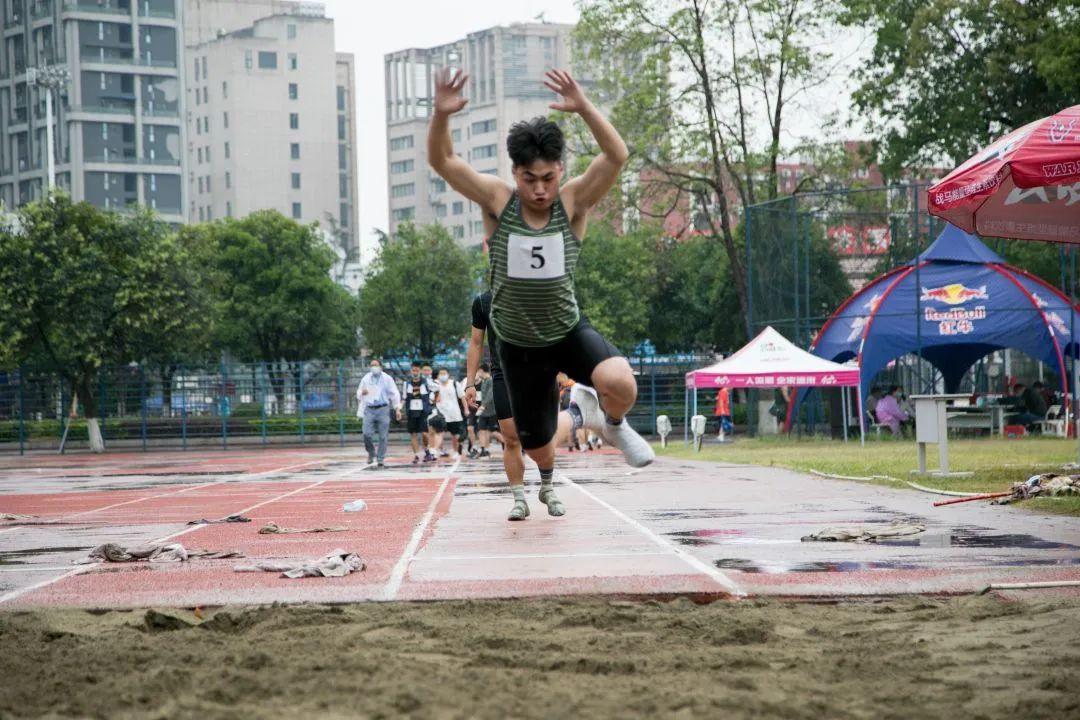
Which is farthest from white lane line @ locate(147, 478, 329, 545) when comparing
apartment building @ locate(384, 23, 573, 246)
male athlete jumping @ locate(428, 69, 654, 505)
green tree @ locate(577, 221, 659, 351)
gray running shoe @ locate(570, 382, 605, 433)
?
apartment building @ locate(384, 23, 573, 246)

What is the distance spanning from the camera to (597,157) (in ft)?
21.6

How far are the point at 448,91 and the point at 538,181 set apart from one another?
616 millimetres

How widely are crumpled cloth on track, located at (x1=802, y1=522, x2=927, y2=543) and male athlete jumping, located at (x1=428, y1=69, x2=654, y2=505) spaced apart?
128cm

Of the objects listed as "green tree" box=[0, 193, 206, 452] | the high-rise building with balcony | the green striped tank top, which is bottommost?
the green striped tank top

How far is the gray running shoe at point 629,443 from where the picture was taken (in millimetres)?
7059

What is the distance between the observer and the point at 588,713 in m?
3.24

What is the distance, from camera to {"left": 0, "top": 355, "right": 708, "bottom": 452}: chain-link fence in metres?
39.8

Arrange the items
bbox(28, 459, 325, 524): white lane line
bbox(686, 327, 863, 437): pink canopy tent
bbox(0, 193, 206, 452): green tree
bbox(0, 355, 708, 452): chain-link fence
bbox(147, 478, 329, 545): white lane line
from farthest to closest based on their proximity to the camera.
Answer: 1. bbox(0, 355, 708, 452): chain-link fence
2. bbox(0, 193, 206, 452): green tree
3. bbox(686, 327, 863, 437): pink canopy tent
4. bbox(28, 459, 325, 524): white lane line
5. bbox(147, 478, 329, 545): white lane line

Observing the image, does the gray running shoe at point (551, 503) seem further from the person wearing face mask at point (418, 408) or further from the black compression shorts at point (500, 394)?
the person wearing face mask at point (418, 408)

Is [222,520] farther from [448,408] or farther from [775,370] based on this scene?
[775,370]

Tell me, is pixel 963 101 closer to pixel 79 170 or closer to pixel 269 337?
pixel 269 337

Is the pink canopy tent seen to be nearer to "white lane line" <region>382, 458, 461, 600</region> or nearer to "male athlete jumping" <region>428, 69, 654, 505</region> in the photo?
"white lane line" <region>382, 458, 461, 600</region>

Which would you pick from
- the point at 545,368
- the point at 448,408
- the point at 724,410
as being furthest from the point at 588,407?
the point at 724,410

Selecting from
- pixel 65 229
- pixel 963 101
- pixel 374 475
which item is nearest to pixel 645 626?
pixel 374 475
